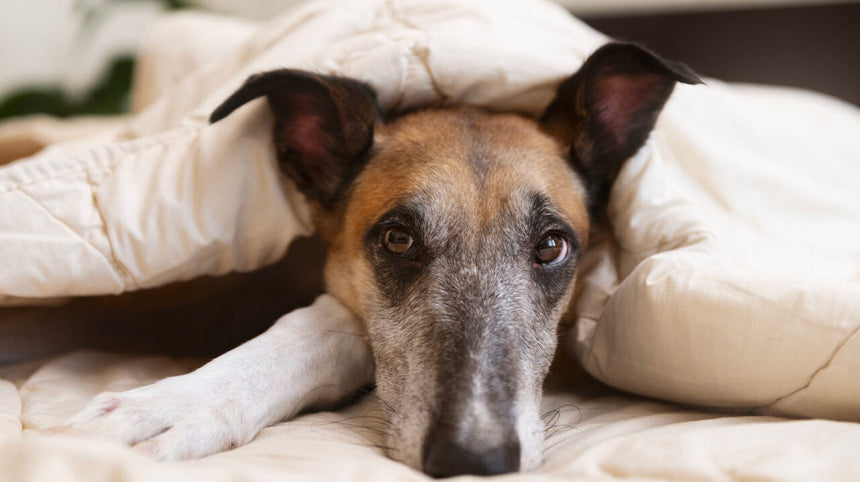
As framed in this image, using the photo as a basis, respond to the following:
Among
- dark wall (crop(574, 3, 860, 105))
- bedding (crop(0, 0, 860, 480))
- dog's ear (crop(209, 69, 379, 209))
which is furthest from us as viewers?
dark wall (crop(574, 3, 860, 105))

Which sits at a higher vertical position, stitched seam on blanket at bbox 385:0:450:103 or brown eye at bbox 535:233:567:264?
stitched seam on blanket at bbox 385:0:450:103

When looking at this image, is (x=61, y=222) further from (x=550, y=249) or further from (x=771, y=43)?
(x=771, y=43)

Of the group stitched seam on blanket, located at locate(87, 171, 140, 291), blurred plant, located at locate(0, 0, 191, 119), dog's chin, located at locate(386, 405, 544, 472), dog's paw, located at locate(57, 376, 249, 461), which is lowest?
blurred plant, located at locate(0, 0, 191, 119)

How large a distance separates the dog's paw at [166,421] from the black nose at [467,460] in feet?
1.28

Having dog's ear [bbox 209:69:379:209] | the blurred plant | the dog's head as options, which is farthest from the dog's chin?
the blurred plant

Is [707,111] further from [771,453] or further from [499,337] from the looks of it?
[771,453]

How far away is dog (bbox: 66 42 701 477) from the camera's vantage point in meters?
1.21

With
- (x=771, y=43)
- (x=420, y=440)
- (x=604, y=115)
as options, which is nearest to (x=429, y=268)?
(x=420, y=440)

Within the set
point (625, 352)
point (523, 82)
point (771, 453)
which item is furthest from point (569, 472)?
point (523, 82)

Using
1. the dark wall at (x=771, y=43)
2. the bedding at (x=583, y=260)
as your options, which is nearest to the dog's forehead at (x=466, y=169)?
the bedding at (x=583, y=260)

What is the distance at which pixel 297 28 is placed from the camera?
2059mm

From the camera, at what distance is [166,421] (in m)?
1.21

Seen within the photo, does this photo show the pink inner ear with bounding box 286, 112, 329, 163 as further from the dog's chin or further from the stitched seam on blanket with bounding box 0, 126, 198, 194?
the dog's chin

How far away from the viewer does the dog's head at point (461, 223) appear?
4.09 feet
